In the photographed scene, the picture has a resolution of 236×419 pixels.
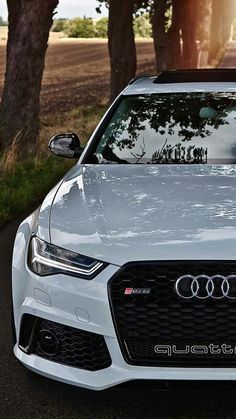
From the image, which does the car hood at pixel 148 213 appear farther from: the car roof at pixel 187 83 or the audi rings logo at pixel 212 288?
the car roof at pixel 187 83

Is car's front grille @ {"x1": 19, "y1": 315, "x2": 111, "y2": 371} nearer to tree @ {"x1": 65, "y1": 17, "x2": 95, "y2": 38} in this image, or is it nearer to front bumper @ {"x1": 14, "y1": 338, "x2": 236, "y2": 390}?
front bumper @ {"x1": 14, "y1": 338, "x2": 236, "y2": 390}

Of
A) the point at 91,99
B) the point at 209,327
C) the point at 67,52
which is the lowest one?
the point at 67,52

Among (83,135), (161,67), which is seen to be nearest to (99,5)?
(161,67)

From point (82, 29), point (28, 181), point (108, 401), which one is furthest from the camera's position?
point (82, 29)

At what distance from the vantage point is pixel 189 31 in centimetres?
2769

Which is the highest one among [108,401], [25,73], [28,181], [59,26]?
[108,401]

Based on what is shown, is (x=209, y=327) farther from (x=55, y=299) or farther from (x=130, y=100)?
(x=130, y=100)

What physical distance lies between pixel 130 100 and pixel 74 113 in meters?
17.2

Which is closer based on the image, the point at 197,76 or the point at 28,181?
the point at 197,76

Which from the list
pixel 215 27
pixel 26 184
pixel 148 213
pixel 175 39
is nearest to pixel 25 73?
pixel 26 184

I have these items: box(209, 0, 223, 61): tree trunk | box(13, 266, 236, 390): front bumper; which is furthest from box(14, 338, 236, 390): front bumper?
box(209, 0, 223, 61): tree trunk

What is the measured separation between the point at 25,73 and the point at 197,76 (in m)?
7.23

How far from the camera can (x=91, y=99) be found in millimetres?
30547

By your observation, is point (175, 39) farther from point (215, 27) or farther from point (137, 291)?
point (137, 291)
